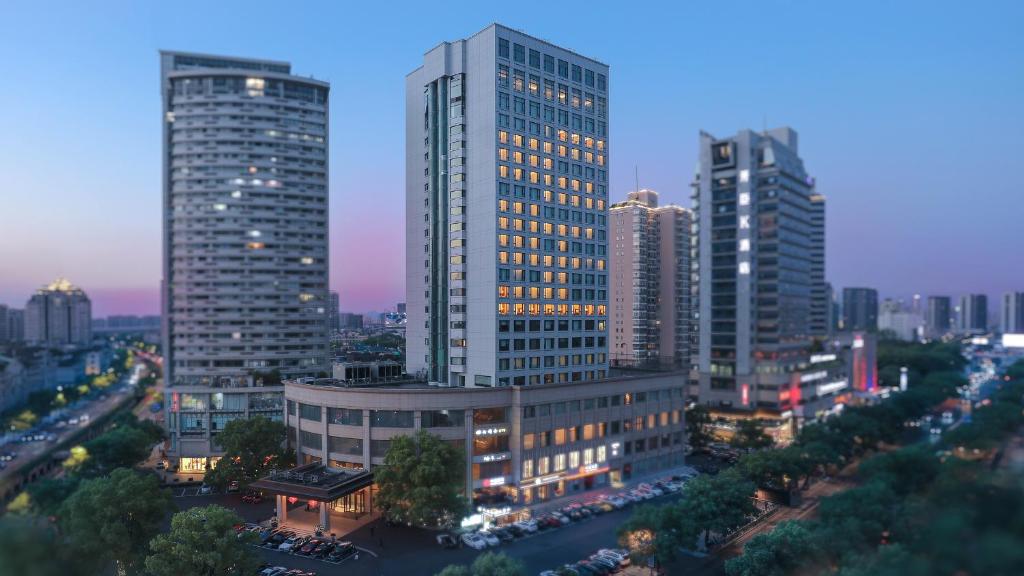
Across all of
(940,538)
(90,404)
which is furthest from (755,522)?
(90,404)

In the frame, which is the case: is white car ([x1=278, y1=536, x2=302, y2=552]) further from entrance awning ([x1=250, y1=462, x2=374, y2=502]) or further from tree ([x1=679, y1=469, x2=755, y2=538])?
tree ([x1=679, y1=469, x2=755, y2=538])

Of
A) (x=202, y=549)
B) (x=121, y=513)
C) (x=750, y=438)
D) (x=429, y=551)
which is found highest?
(x=202, y=549)

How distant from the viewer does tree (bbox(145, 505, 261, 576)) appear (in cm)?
3328

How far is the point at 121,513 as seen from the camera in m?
40.1

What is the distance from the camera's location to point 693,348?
10331 cm

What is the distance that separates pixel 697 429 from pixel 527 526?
3876cm

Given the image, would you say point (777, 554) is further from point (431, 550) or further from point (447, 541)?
point (431, 550)

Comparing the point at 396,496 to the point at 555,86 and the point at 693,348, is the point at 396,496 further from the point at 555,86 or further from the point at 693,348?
the point at 693,348

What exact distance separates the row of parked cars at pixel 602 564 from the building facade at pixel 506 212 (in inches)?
751

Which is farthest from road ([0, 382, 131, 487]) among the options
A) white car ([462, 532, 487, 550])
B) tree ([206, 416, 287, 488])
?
white car ([462, 532, 487, 550])

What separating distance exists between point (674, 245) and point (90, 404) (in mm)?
139442

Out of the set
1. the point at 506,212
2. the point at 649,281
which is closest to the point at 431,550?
the point at 506,212

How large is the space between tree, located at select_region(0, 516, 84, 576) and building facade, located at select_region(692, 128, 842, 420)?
314ft

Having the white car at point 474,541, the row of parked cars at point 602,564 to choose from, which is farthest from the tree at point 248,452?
the row of parked cars at point 602,564
